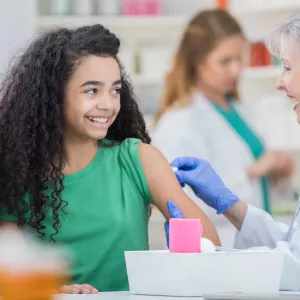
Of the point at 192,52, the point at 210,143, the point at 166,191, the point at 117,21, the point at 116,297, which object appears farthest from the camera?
the point at 117,21

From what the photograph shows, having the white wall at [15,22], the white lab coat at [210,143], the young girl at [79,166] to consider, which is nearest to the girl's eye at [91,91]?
the young girl at [79,166]

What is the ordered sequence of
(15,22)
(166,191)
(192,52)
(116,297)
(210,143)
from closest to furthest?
(116,297) → (166,191) → (210,143) → (192,52) → (15,22)

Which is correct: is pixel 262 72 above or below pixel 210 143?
above

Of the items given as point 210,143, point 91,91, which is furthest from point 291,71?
point 210,143

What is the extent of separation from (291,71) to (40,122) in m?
0.59

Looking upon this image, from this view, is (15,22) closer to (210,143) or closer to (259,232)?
(210,143)

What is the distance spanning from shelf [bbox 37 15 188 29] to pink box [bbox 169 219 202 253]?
10.6 feet

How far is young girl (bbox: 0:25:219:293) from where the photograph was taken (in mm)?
1712

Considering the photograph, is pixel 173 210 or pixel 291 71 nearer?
pixel 173 210

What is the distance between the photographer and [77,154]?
180cm

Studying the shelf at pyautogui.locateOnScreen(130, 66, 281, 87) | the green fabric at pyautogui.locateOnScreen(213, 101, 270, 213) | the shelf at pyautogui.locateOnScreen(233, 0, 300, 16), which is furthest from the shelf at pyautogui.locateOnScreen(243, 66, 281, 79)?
the green fabric at pyautogui.locateOnScreen(213, 101, 270, 213)

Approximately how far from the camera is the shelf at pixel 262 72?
4.36 meters

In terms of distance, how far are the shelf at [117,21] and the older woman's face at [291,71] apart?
9.23ft

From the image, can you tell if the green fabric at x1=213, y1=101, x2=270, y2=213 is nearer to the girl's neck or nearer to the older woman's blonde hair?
the older woman's blonde hair
